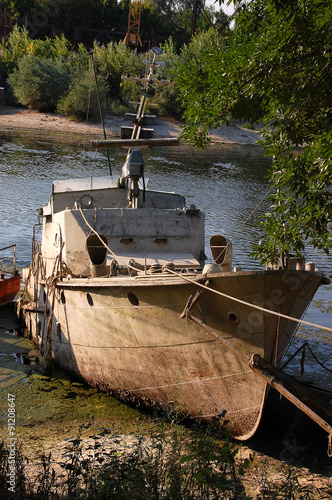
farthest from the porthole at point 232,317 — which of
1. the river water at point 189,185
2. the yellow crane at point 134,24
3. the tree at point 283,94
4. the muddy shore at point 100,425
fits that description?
the yellow crane at point 134,24

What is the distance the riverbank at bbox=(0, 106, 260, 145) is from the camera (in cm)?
4338

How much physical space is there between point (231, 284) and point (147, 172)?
25685 millimetres

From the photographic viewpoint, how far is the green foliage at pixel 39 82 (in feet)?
151

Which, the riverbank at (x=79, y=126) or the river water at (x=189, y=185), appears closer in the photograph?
the river water at (x=189, y=185)

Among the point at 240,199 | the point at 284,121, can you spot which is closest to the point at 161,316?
the point at 284,121

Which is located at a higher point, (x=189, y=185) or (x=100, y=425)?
(x=189, y=185)

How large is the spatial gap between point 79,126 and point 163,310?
37.0m

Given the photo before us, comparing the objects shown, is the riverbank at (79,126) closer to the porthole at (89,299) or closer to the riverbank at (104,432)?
the riverbank at (104,432)

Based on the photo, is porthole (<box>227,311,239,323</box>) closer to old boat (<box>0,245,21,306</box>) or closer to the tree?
the tree

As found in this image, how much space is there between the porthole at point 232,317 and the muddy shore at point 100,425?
1517 millimetres

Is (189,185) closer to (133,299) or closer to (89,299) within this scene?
(89,299)

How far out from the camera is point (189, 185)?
31125 millimetres

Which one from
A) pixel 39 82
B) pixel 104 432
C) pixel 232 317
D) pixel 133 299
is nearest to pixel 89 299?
pixel 133 299

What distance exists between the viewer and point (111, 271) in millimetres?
9719
